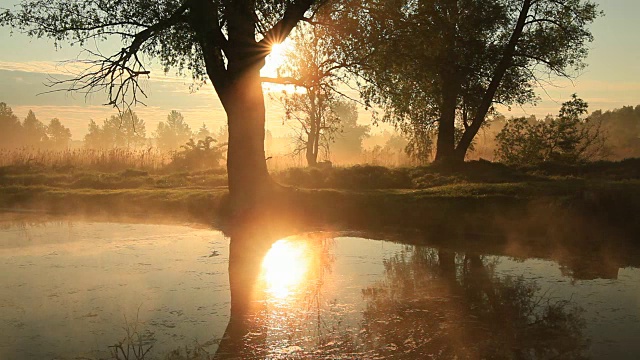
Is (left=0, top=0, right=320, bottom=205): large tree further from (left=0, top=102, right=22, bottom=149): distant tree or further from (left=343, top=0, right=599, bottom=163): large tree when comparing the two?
(left=0, top=102, right=22, bottom=149): distant tree

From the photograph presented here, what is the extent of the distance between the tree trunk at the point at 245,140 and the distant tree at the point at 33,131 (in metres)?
116

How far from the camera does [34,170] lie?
26656 mm

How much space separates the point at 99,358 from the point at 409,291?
14.0 ft

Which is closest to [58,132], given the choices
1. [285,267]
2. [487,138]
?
[487,138]

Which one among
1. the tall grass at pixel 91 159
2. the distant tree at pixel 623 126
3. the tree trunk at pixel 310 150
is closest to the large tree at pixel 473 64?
the tree trunk at pixel 310 150

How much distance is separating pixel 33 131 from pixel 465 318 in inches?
5279

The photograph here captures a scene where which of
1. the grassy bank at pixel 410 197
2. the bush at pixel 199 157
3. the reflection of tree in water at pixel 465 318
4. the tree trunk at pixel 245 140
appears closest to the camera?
the reflection of tree in water at pixel 465 318

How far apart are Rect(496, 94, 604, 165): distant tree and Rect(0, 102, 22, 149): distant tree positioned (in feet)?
366

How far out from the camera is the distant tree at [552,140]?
24016 mm

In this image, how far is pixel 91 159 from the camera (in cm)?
3005

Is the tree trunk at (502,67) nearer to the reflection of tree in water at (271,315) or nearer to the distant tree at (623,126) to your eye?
the reflection of tree in water at (271,315)

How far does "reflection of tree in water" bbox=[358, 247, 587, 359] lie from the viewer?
606cm

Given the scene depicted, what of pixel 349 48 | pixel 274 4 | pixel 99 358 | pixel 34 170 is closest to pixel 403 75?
pixel 349 48

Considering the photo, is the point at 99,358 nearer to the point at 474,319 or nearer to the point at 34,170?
the point at 474,319
